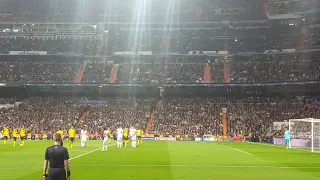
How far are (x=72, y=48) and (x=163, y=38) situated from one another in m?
17.8

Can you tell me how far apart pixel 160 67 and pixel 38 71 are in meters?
22.5

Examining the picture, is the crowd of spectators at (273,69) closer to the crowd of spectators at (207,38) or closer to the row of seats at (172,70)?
the row of seats at (172,70)

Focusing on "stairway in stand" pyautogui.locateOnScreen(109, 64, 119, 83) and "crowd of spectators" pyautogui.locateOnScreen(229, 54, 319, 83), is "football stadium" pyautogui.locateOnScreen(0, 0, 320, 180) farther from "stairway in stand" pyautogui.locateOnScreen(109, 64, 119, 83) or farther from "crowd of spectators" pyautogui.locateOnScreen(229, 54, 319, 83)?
"stairway in stand" pyautogui.locateOnScreen(109, 64, 119, 83)

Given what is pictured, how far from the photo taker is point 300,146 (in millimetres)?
51125

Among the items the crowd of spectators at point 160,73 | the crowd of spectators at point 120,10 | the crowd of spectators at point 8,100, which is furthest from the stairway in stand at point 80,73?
the crowd of spectators at point 8,100

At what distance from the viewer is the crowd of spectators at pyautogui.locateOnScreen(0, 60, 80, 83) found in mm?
81125

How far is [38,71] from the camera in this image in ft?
273

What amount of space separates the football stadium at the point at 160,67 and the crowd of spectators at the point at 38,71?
19 cm

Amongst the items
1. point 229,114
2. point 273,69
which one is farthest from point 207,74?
point 273,69

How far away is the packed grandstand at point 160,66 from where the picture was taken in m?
74.1

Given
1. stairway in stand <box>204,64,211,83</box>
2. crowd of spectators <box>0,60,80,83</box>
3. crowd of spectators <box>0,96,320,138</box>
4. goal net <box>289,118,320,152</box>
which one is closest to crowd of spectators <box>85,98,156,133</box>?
crowd of spectators <box>0,96,320,138</box>

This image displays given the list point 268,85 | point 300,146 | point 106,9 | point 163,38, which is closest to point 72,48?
point 106,9

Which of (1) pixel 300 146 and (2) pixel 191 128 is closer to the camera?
(1) pixel 300 146

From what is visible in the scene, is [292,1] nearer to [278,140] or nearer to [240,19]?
[240,19]
